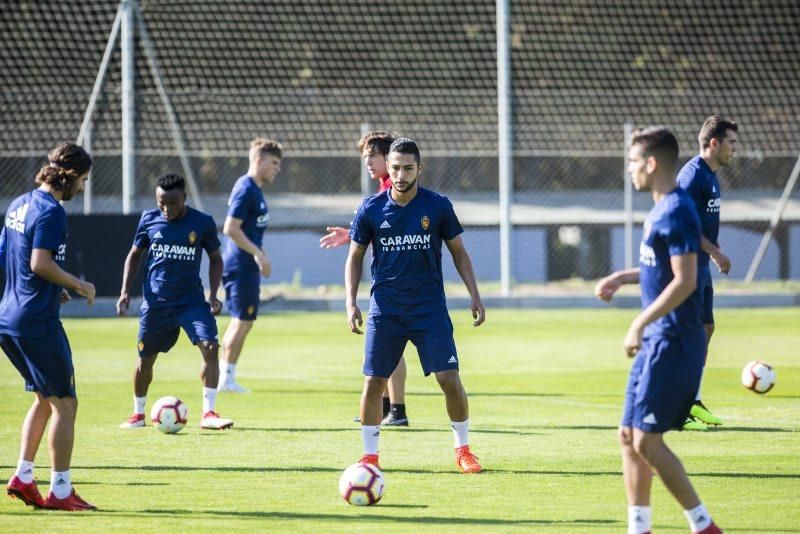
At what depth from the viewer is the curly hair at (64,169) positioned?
7.71m

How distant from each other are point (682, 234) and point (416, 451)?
4058 mm

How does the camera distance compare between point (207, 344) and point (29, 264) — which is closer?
point (29, 264)

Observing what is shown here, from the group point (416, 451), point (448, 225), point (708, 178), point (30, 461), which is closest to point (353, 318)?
point (448, 225)

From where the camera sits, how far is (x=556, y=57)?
34.1 metres

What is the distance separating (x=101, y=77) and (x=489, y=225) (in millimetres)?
9100

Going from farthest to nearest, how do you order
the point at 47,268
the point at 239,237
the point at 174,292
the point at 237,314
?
the point at 237,314 < the point at 239,237 < the point at 174,292 < the point at 47,268

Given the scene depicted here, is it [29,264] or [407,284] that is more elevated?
[29,264]

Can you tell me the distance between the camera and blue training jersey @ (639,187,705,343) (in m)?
6.34

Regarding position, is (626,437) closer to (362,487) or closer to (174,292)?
(362,487)

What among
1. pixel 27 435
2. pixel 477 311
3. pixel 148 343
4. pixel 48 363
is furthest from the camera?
pixel 148 343

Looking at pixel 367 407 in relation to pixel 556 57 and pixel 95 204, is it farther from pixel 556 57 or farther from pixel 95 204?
pixel 556 57

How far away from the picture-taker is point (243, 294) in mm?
13578

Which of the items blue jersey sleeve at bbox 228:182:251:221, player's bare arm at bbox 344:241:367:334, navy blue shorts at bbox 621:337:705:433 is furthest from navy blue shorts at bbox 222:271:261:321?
navy blue shorts at bbox 621:337:705:433

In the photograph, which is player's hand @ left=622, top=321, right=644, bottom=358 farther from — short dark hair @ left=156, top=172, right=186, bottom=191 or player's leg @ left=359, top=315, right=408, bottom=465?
short dark hair @ left=156, top=172, right=186, bottom=191
